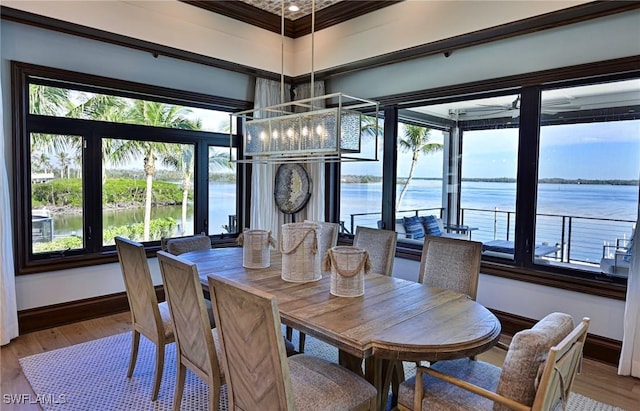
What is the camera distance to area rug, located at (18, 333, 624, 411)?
2.63 meters

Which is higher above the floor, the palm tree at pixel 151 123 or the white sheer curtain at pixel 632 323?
the palm tree at pixel 151 123

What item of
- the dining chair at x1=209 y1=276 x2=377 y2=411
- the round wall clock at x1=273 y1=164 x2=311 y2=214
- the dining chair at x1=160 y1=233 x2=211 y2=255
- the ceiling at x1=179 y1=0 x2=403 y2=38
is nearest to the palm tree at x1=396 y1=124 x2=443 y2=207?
the round wall clock at x1=273 y1=164 x2=311 y2=214

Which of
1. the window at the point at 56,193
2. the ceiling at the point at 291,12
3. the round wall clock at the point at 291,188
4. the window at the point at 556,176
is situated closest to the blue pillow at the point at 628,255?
the window at the point at 556,176

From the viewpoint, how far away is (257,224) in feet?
17.7

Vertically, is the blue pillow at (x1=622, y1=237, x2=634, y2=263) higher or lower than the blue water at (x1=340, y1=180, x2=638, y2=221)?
lower

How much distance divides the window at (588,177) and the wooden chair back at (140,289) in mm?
3323

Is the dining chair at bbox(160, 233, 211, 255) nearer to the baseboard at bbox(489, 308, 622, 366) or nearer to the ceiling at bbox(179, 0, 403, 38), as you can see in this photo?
the ceiling at bbox(179, 0, 403, 38)

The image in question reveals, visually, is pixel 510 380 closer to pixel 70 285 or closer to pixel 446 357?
pixel 446 357

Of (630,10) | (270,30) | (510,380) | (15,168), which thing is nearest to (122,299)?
(15,168)

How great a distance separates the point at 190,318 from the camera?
7.16 feet

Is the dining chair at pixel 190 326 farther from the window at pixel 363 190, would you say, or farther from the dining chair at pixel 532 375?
the window at pixel 363 190

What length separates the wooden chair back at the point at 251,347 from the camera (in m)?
1.59

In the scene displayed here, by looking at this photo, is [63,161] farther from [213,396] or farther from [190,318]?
[213,396]

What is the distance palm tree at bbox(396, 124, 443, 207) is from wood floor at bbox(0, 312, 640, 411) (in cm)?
230
